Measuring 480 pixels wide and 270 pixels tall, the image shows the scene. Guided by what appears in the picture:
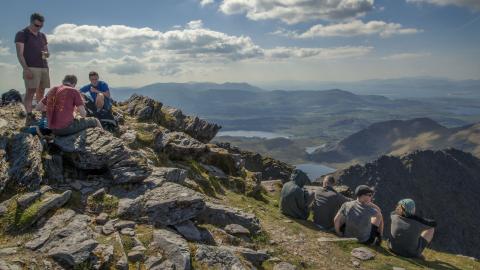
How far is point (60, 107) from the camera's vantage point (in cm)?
1565

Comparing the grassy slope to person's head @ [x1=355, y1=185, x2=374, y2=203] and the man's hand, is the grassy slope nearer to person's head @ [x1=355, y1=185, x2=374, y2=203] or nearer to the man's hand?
person's head @ [x1=355, y1=185, x2=374, y2=203]

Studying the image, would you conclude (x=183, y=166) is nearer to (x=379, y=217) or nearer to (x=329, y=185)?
(x=329, y=185)

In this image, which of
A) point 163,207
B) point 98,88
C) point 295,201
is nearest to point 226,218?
point 163,207

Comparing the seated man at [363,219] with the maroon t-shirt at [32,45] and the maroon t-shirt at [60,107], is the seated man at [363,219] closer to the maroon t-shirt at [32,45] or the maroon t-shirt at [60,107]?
the maroon t-shirt at [60,107]

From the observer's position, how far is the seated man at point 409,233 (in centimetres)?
1670

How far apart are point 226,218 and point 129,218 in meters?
4.21

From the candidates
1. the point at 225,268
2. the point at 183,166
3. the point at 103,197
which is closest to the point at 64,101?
the point at 103,197

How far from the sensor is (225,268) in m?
11.5

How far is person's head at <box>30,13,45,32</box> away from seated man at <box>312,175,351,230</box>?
56.7ft

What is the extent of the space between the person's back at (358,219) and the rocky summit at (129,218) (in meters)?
0.87

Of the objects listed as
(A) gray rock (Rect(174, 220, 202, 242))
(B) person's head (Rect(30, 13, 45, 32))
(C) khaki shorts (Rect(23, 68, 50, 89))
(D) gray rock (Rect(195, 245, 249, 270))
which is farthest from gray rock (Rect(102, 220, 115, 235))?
(B) person's head (Rect(30, 13, 45, 32))

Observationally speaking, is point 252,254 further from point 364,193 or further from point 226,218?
point 364,193

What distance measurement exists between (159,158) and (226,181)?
503 cm

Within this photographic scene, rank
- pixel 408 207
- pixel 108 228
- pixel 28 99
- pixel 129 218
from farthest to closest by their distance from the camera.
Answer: pixel 28 99, pixel 408 207, pixel 129 218, pixel 108 228
